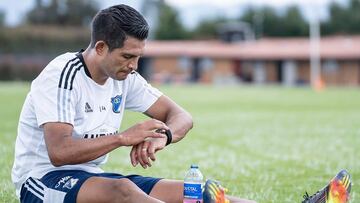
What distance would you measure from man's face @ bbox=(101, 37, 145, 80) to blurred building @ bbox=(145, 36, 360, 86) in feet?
214

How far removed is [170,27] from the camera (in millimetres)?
91500

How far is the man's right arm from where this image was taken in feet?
14.5

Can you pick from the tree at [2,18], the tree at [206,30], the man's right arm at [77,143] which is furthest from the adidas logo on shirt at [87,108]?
the tree at [206,30]

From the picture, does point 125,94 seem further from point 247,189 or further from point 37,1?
point 37,1

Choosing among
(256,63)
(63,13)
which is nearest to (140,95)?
(63,13)

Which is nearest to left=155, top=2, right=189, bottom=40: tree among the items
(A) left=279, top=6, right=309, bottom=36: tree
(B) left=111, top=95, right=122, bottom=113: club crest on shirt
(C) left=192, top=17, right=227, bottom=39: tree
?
(C) left=192, top=17, right=227, bottom=39: tree

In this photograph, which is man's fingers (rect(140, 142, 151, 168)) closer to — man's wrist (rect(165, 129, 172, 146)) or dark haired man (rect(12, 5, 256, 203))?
dark haired man (rect(12, 5, 256, 203))

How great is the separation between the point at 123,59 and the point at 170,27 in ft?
286

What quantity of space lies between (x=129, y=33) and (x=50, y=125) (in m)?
0.66

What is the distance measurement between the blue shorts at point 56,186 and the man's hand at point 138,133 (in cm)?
37

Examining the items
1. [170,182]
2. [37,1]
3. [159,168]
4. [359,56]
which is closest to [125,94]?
[170,182]

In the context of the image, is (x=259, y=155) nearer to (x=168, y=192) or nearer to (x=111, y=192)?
(x=168, y=192)

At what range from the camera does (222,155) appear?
10.9m

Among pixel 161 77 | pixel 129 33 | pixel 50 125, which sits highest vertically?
pixel 129 33
